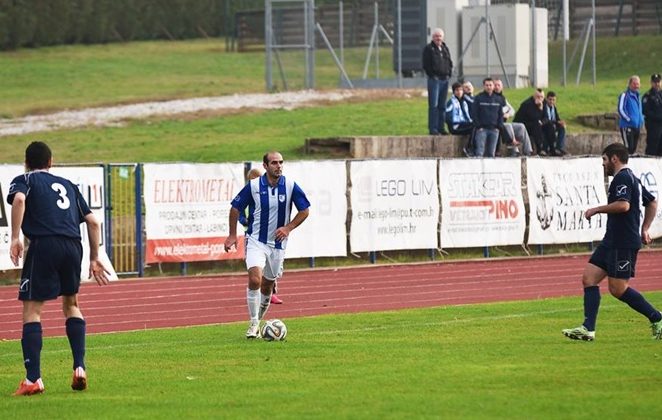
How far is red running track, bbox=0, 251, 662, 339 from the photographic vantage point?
2059cm

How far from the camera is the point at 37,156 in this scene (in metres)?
12.8

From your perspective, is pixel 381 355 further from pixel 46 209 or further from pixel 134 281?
pixel 134 281

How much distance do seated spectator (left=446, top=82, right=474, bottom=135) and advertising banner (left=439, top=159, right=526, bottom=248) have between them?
115 inches

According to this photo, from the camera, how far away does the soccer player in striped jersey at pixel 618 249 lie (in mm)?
15312

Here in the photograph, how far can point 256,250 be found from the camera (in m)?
17.0

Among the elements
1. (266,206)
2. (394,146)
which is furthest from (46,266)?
(394,146)

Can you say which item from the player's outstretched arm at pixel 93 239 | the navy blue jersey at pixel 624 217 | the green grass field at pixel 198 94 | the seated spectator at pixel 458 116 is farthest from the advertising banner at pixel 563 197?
the player's outstretched arm at pixel 93 239

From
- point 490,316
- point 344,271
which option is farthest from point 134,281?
point 490,316

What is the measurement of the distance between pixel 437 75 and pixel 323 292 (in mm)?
10318

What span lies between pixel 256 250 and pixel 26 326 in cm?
461

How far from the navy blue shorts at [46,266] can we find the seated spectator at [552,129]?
20.6 metres

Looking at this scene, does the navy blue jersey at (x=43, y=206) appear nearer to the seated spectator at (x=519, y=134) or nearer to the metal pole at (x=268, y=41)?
the seated spectator at (x=519, y=134)

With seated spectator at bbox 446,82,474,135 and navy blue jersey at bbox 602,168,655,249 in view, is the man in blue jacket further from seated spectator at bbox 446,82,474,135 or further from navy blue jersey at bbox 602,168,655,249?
navy blue jersey at bbox 602,168,655,249

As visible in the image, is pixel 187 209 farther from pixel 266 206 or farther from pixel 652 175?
pixel 652 175
